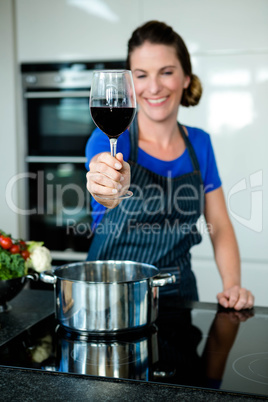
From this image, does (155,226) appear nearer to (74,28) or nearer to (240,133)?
(240,133)

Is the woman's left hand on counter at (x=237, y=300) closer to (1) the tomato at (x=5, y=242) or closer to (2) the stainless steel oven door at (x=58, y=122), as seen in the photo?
(1) the tomato at (x=5, y=242)

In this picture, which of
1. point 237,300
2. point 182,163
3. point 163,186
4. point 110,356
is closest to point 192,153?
point 182,163

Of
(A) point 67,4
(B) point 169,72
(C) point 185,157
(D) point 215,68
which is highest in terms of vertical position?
(A) point 67,4

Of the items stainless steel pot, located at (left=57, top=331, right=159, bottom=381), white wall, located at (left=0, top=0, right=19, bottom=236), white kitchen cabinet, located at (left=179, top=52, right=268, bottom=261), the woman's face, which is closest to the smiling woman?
the woman's face

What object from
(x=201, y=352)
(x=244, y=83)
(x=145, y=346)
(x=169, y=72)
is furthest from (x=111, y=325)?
(x=244, y=83)

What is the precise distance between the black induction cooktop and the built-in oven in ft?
5.66

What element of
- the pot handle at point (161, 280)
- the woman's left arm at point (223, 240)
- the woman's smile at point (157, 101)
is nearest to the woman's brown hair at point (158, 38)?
the woman's smile at point (157, 101)

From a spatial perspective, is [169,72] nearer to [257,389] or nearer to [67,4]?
[257,389]

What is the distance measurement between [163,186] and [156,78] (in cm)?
36

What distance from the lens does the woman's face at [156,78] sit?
1.65 m

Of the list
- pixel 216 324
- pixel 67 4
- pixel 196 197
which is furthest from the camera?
pixel 67 4

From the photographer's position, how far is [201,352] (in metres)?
1.03

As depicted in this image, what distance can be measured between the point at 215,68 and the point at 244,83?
0.56 ft

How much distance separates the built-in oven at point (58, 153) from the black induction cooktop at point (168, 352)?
1.72 metres
